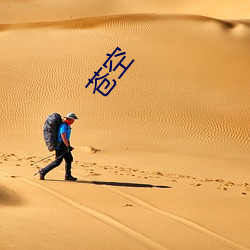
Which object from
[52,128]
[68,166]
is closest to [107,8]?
[68,166]

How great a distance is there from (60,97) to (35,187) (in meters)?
10.9

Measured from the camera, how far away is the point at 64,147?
9.20 m

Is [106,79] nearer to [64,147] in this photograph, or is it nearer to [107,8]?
[64,147]

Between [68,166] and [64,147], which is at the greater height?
[64,147]

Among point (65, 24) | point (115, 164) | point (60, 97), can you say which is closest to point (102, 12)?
point (65, 24)

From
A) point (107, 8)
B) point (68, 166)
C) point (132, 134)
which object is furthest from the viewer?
point (107, 8)

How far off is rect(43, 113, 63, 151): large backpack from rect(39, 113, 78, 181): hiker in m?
0.07

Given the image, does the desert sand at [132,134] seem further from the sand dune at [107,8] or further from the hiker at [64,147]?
the sand dune at [107,8]

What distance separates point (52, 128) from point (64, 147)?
1.41ft

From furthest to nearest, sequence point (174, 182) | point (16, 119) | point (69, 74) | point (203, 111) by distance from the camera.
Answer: point (69, 74), point (203, 111), point (16, 119), point (174, 182)

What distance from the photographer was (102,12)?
46562mm

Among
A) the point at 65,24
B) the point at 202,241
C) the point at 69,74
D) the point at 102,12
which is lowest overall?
the point at 202,241

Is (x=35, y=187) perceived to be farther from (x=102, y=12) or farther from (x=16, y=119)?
(x=102, y=12)

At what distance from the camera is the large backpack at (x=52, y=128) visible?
8898 millimetres
